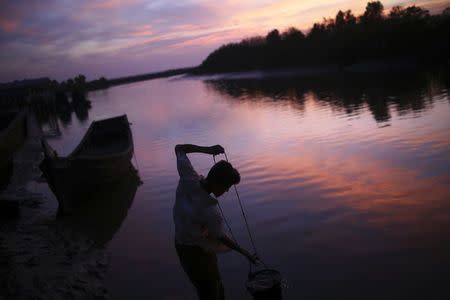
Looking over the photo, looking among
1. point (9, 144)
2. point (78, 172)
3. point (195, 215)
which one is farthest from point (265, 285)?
point (9, 144)

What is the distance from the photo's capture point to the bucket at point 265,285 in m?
3.80

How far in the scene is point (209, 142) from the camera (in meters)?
17.2

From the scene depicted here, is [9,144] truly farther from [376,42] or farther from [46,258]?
[376,42]

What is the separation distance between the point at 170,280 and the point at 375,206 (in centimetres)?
428

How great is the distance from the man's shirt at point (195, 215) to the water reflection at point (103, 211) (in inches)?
216

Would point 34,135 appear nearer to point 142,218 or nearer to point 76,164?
point 76,164

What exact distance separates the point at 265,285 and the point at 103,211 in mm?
7402

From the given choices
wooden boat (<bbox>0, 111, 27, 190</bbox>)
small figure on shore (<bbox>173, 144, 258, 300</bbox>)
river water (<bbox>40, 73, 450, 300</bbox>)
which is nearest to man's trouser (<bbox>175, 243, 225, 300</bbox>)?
small figure on shore (<bbox>173, 144, 258, 300</bbox>)

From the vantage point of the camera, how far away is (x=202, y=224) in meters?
3.28

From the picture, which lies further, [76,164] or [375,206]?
[76,164]

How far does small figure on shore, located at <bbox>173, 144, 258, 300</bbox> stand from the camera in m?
3.24

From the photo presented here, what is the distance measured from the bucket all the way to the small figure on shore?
1.29 ft

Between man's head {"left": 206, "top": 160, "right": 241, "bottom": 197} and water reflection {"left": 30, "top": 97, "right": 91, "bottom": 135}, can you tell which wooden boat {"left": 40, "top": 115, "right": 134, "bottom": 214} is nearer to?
man's head {"left": 206, "top": 160, "right": 241, "bottom": 197}

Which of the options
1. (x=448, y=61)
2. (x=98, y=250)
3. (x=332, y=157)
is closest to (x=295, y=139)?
(x=332, y=157)
